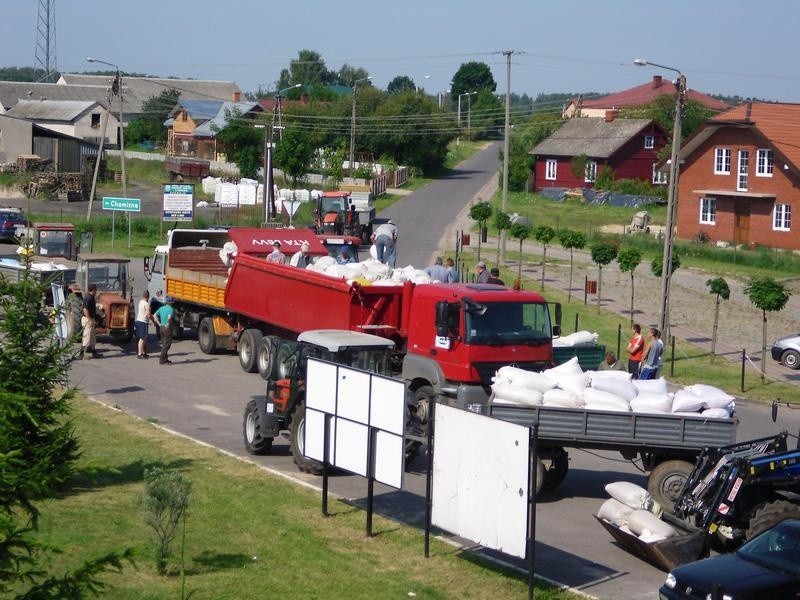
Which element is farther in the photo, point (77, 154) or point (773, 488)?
point (77, 154)

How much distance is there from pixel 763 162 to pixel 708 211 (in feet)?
13.6

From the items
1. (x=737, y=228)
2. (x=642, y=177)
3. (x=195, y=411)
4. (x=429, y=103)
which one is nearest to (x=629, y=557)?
(x=195, y=411)

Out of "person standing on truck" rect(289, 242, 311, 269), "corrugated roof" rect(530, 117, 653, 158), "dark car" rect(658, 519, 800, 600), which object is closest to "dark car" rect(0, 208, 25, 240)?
"person standing on truck" rect(289, 242, 311, 269)

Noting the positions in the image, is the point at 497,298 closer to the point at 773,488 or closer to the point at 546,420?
the point at 546,420

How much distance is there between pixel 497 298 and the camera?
17.0m

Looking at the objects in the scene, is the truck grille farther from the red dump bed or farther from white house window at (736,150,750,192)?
white house window at (736,150,750,192)

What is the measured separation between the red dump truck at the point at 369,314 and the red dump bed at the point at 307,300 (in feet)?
0.07

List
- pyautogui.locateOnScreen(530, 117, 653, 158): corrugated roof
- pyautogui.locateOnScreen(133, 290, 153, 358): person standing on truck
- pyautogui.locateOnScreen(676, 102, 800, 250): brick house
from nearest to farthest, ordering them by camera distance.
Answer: pyautogui.locateOnScreen(133, 290, 153, 358): person standing on truck, pyautogui.locateOnScreen(676, 102, 800, 250): brick house, pyautogui.locateOnScreen(530, 117, 653, 158): corrugated roof

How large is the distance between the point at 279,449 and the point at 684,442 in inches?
262

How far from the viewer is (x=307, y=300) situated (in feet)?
71.8

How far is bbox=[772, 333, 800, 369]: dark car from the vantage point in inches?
1076

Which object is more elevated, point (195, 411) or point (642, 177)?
point (642, 177)

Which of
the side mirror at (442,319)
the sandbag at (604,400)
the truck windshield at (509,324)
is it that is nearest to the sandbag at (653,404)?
the sandbag at (604,400)

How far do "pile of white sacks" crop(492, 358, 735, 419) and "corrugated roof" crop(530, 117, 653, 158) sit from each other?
5999 cm
